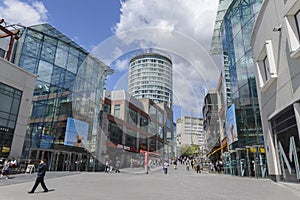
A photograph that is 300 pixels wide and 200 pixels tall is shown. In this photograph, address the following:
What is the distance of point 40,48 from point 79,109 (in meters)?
9.71

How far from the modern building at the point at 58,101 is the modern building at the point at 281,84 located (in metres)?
23.8

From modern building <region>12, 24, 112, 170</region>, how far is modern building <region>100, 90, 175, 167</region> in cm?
484

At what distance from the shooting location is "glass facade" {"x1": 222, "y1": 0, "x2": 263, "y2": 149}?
20.1 metres

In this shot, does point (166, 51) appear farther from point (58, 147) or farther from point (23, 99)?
point (58, 147)

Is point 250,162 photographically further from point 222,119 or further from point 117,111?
point 117,111

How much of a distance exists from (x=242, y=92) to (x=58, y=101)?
22370mm

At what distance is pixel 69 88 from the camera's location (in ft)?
105

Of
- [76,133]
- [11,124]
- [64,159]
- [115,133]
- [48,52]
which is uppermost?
[48,52]

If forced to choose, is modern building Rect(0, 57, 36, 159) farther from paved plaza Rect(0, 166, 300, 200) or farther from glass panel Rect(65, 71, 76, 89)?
paved plaza Rect(0, 166, 300, 200)

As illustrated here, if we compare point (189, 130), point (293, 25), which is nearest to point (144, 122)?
point (189, 130)

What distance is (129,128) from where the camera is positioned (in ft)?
161

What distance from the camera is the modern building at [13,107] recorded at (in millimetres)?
21375

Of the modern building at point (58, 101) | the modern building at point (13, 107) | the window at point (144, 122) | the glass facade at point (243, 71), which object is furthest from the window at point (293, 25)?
the window at point (144, 122)

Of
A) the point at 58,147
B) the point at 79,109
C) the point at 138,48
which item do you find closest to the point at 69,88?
the point at 79,109
